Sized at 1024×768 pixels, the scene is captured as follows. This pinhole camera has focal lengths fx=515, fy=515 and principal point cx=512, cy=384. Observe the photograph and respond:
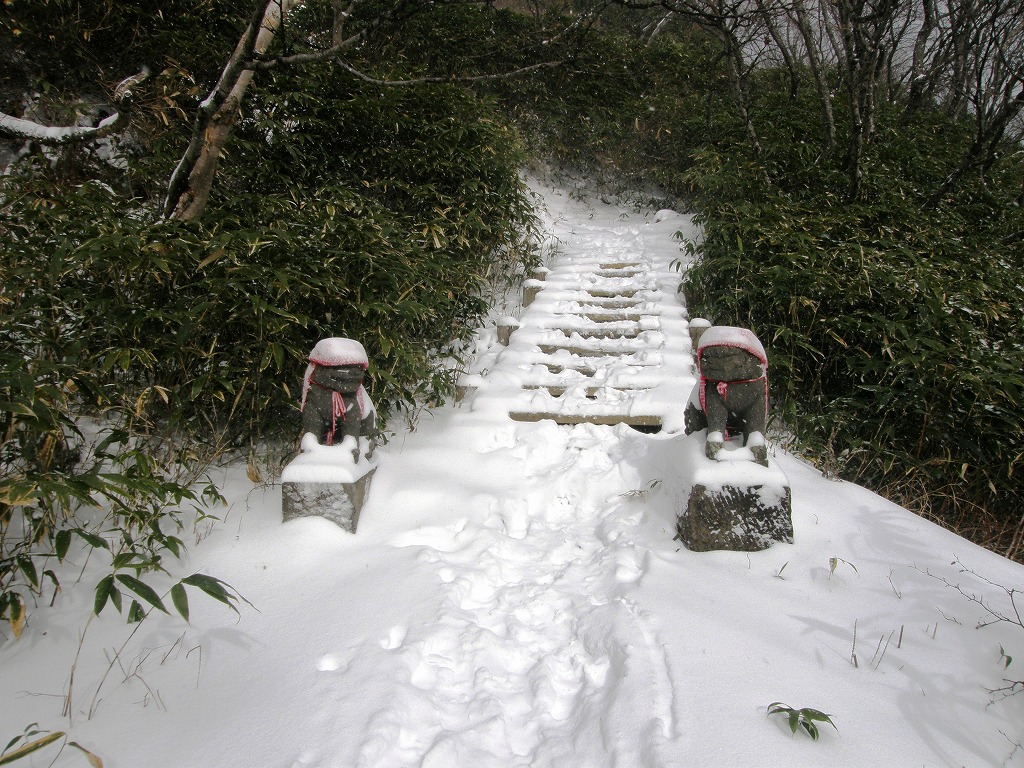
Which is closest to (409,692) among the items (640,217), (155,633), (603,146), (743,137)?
(155,633)

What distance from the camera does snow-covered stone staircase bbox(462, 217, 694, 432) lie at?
3504 millimetres

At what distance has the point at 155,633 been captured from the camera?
5.31 feet

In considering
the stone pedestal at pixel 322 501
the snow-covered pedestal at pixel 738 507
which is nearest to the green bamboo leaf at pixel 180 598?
the stone pedestal at pixel 322 501

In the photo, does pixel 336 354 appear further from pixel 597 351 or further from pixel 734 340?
pixel 597 351

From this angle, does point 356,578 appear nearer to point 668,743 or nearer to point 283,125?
point 668,743

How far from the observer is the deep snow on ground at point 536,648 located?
1.28m

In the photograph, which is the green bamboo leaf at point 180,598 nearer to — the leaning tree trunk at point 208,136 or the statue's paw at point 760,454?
the statue's paw at point 760,454

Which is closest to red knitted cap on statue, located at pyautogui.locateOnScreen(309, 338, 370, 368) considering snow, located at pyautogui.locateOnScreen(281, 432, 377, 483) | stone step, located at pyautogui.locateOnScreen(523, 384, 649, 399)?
snow, located at pyautogui.locateOnScreen(281, 432, 377, 483)

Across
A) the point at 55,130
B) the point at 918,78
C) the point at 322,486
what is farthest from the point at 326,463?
the point at 918,78

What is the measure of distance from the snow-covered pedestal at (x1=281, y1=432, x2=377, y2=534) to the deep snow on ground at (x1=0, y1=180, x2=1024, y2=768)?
80 millimetres

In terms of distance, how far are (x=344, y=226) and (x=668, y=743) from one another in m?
3.03

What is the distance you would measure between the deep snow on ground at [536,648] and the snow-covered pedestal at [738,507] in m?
0.07

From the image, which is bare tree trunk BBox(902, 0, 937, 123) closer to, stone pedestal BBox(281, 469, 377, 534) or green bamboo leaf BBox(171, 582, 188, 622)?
stone pedestal BBox(281, 469, 377, 534)

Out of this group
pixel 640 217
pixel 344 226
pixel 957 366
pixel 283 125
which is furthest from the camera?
pixel 640 217
